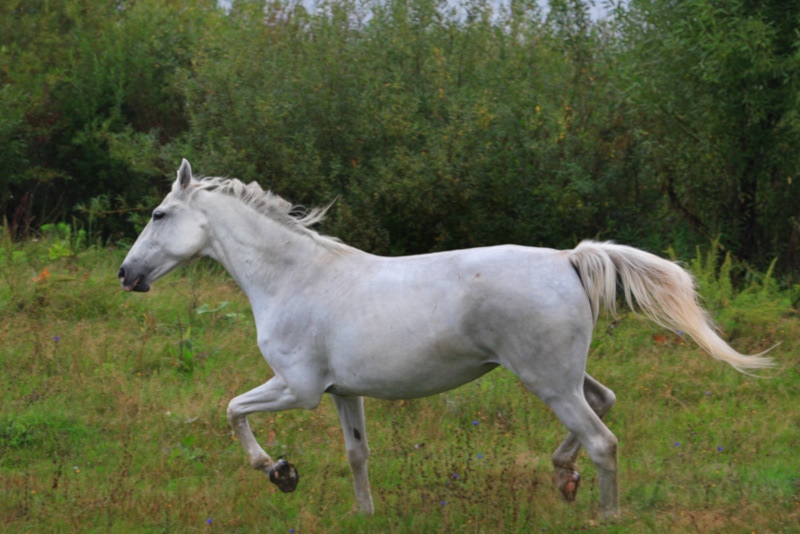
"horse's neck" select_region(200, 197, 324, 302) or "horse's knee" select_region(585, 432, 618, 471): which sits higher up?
"horse's neck" select_region(200, 197, 324, 302)

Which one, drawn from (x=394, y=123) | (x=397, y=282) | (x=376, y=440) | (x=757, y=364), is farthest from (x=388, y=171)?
(x=757, y=364)

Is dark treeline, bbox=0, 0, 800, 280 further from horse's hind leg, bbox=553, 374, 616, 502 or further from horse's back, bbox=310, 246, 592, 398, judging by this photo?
horse's back, bbox=310, 246, 592, 398

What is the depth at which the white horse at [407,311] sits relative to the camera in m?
5.05

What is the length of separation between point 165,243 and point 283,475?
1694 millimetres

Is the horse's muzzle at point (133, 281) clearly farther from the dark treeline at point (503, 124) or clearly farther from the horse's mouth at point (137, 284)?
the dark treeline at point (503, 124)

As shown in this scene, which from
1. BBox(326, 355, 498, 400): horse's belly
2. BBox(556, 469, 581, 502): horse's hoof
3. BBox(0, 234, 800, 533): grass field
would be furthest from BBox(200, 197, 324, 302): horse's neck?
BBox(556, 469, 581, 502): horse's hoof

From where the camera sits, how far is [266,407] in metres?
5.60

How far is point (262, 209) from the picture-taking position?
6094 mm

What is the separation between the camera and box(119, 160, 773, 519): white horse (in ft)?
16.6

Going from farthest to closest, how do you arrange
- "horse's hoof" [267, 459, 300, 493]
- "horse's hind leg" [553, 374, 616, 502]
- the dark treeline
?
the dark treeline, "horse's hind leg" [553, 374, 616, 502], "horse's hoof" [267, 459, 300, 493]

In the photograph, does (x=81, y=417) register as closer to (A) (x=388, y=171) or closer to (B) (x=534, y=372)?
(B) (x=534, y=372)

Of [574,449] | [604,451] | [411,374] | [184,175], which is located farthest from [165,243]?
[604,451]

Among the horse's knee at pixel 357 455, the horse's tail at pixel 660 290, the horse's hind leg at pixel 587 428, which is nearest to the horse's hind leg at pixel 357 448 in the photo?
the horse's knee at pixel 357 455

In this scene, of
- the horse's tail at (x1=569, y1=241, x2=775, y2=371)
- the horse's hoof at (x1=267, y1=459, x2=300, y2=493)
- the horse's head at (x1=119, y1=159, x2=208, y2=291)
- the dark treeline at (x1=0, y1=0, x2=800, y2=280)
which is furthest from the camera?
the dark treeline at (x1=0, y1=0, x2=800, y2=280)
